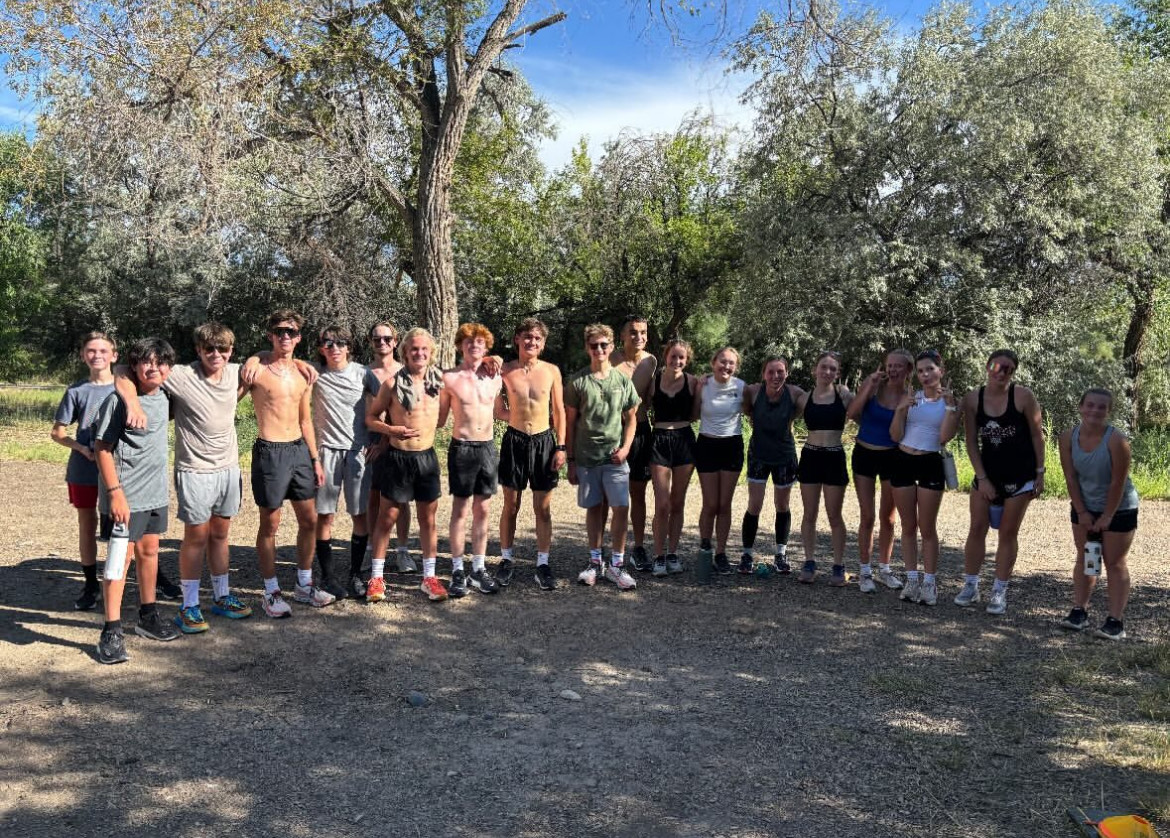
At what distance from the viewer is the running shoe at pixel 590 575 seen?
6562mm

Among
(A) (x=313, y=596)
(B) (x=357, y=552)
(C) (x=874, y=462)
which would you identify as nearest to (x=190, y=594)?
(A) (x=313, y=596)

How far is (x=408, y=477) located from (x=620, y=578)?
1.68m

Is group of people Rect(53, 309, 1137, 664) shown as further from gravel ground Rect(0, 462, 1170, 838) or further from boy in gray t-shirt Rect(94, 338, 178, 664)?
gravel ground Rect(0, 462, 1170, 838)

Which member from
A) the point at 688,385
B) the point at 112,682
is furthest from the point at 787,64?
the point at 112,682

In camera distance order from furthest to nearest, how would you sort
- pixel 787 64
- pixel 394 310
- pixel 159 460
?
pixel 394 310 → pixel 787 64 → pixel 159 460

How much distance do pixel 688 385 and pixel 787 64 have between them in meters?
3.45

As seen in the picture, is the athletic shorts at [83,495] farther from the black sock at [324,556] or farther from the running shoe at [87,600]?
the black sock at [324,556]

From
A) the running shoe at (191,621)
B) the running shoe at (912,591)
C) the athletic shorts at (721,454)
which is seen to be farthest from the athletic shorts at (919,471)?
the running shoe at (191,621)

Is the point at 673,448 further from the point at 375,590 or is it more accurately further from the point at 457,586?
the point at 375,590

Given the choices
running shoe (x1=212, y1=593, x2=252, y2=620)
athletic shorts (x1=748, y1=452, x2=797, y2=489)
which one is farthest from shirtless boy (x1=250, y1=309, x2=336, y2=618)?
athletic shorts (x1=748, y1=452, x2=797, y2=489)

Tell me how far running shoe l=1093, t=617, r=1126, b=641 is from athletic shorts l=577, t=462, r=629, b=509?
311cm

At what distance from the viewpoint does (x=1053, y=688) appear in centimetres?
476

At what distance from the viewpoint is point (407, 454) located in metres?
6.04

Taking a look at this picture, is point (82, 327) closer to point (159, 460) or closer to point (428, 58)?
point (428, 58)
